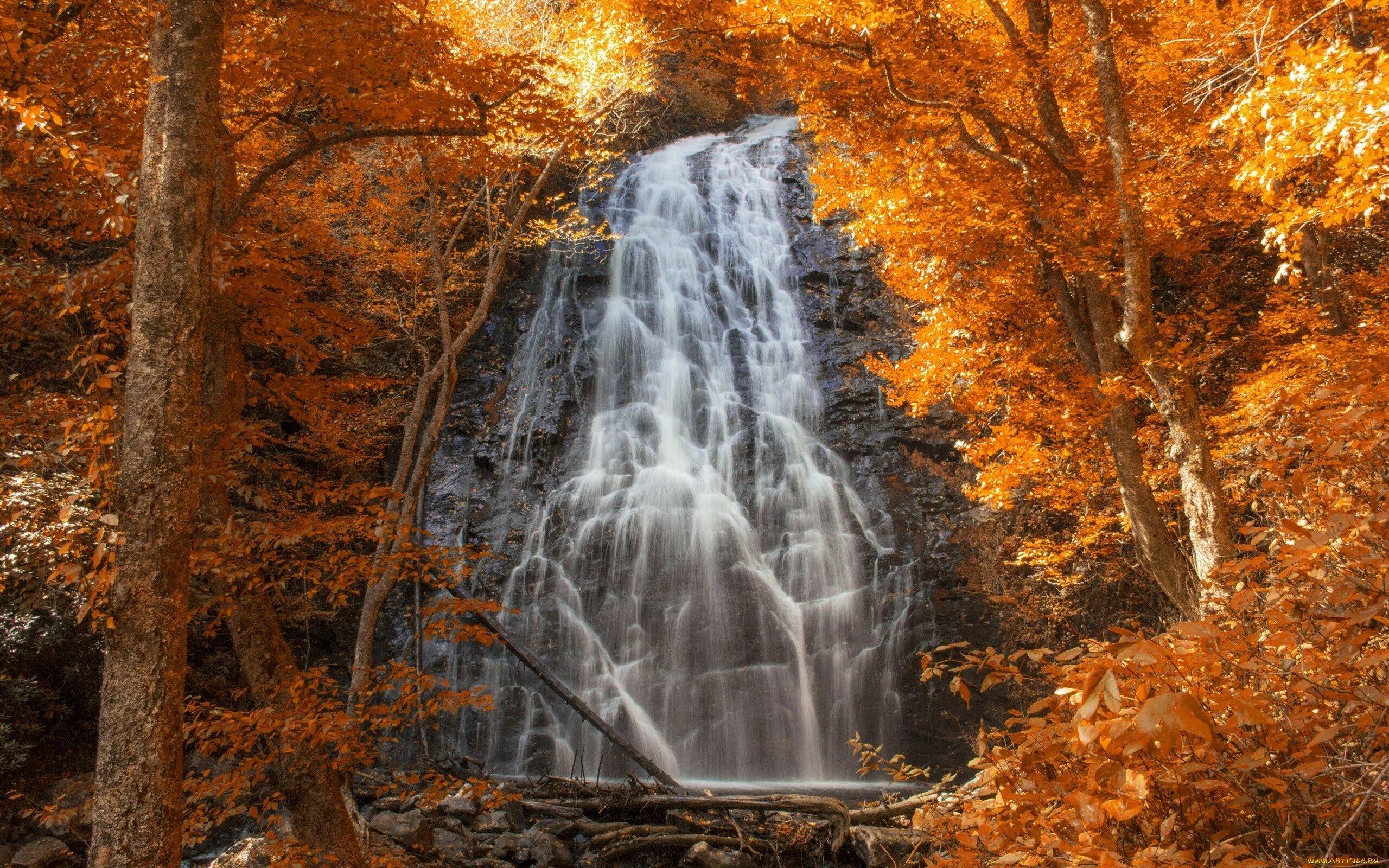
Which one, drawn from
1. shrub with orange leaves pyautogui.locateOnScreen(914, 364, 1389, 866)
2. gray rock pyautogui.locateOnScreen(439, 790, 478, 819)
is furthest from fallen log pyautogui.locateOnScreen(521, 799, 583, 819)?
shrub with orange leaves pyautogui.locateOnScreen(914, 364, 1389, 866)

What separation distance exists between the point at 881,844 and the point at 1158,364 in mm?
4825

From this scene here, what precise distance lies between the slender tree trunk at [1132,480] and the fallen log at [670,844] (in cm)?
451

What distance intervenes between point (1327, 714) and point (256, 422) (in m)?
5.35

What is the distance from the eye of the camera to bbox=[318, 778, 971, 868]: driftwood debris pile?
6.77 metres

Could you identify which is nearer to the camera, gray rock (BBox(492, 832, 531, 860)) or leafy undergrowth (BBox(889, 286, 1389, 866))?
leafy undergrowth (BBox(889, 286, 1389, 866))

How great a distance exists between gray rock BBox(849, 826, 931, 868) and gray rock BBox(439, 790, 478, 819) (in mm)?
3792

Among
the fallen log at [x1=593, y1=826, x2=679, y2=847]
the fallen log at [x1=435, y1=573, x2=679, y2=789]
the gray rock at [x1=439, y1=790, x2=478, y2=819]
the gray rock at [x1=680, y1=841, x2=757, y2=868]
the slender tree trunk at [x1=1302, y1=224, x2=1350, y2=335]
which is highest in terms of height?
the slender tree trunk at [x1=1302, y1=224, x2=1350, y2=335]

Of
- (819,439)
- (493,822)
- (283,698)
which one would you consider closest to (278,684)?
(283,698)

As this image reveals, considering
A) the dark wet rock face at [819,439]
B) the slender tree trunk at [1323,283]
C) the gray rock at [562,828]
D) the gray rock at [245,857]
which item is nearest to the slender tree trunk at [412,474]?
the gray rock at [245,857]

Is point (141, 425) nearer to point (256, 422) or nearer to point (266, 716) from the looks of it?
point (256, 422)

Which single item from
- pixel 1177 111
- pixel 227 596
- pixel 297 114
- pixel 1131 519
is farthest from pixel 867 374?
pixel 227 596

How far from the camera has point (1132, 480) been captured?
7.40 metres

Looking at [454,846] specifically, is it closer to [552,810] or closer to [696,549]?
[552,810]

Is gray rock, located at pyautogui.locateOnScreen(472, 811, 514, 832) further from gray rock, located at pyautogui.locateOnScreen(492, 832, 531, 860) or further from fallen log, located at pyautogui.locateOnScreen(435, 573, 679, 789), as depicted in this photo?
fallen log, located at pyautogui.locateOnScreen(435, 573, 679, 789)
